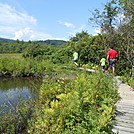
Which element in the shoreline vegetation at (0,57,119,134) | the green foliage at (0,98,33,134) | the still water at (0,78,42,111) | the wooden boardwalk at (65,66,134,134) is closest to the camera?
the shoreline vegetation at (0,57,119,134)

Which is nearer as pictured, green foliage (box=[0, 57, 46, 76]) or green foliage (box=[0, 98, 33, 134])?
green foliage (box=[0, 98, 33, 134])

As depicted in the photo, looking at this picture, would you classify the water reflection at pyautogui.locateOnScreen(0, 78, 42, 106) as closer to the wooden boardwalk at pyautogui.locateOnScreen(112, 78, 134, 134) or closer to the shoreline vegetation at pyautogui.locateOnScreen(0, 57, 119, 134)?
the shoreline vegetation at pyautogui.locateOnScreen(0, 57, 119, 134)

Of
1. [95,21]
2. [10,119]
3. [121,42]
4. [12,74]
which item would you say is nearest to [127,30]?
[121,42]

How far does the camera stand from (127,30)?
31.9 ft

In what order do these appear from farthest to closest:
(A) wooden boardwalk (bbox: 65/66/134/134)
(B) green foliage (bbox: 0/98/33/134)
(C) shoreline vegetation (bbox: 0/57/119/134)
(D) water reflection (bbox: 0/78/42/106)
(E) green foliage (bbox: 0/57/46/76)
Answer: (E) green foliage (bbox: 0/57/46/76) < (D) water reflection (bbox: 0/78/42/106) < (B) green foliage (bbox: 0/98/33/134) < (A) wooden boardwalk (bbox: 65/66/134/134) < (C) shoreline vegetation (bbox: 0/57/119/134)

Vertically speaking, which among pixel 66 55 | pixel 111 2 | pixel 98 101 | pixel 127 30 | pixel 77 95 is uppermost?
pixel 111 2

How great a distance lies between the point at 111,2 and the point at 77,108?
10.7 m

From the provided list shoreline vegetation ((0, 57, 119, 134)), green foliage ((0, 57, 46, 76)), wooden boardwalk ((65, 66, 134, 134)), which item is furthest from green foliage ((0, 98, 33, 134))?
green foliage ((0, 57, 46, 76))

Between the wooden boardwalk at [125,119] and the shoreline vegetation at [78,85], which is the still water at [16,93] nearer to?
the shoreline vegetation at [78,85]

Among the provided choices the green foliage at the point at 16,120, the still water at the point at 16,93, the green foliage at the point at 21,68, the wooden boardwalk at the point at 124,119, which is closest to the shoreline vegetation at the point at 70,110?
the green foliage at the point at 16,120

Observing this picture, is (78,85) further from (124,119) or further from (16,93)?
(16,93)

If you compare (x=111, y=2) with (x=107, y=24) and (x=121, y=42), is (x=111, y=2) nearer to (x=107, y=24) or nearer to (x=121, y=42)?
(x=107, y=24)

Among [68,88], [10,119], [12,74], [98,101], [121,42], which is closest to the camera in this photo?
[98,101]

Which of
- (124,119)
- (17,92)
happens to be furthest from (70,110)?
(17,92)
